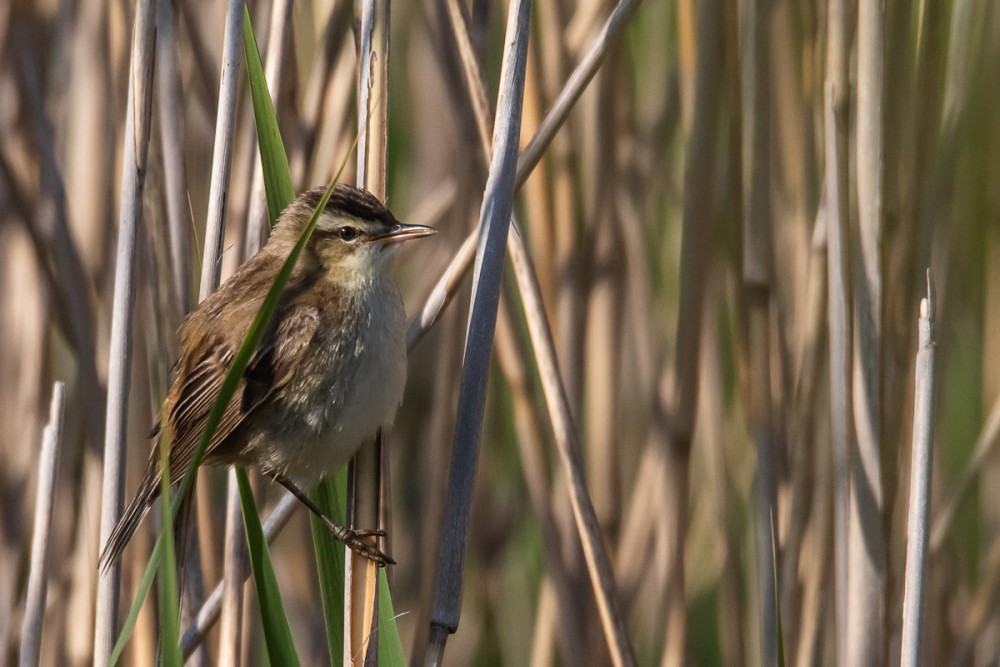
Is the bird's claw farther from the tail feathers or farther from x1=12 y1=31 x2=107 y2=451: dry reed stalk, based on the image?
x1=12 y1=31 x2=107 y2=451: dry reed stalk

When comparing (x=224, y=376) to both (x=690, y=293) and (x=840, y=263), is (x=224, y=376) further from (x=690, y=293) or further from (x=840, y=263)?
(x=840, y=263)

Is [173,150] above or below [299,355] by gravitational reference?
above

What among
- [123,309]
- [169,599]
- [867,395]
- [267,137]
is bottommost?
[169,599]

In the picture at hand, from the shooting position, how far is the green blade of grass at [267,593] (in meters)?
1.38

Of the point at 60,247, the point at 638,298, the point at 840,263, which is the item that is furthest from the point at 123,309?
the point at 638,298

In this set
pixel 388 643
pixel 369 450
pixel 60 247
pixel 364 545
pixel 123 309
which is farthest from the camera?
pixel 60 247

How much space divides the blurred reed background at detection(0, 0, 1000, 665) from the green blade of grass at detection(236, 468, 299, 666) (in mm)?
880

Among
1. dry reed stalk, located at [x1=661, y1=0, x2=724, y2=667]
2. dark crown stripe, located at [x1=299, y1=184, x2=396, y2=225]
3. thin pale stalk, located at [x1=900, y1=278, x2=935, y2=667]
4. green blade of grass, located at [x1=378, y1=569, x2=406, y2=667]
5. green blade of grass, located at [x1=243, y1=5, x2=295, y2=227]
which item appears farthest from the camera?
dry reed stalk, located at [x1=661, y1=0, x2=724, y2=667]

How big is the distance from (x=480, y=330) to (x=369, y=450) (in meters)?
0.31

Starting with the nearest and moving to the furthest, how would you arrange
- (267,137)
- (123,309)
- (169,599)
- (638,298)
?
(169,599), (267,137), (123,309), (638,298)

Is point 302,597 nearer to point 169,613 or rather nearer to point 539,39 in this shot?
A: point 539,39

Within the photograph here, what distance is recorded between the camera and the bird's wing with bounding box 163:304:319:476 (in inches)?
80.0

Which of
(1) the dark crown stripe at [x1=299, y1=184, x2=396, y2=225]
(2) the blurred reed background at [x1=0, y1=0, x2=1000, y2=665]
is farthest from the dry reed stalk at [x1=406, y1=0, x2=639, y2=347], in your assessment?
(2) the blurred reed background at [x1=0, y1=0, x2=1000, y2=665]

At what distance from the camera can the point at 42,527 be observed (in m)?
2.02
